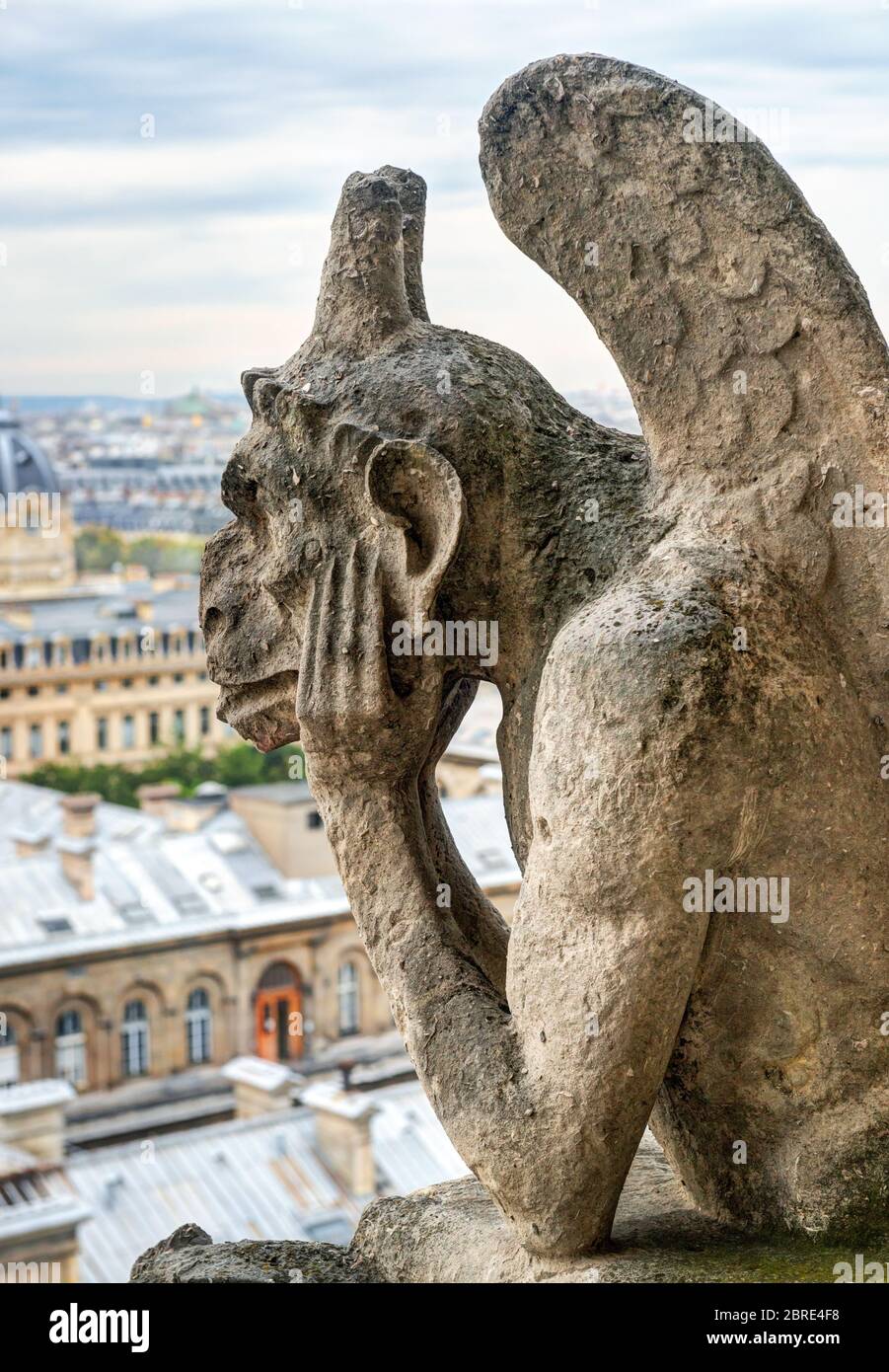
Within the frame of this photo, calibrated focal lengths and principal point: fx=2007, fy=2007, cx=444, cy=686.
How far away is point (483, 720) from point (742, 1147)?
31.1 meters

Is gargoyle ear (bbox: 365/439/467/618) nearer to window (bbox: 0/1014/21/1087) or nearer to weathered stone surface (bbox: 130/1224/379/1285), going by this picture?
weathered stone surface (bbox: 130/1224/379/1285)

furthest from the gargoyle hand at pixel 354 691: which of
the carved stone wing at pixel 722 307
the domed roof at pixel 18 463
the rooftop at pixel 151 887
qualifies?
the domed roof at pixel 18 463

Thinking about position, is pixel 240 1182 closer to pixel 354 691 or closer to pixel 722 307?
pixel 354 691

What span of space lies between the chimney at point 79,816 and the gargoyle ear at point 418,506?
25563 mm

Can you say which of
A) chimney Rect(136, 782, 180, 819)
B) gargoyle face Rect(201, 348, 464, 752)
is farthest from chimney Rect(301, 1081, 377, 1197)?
gargoyle face Rect(201, 348, 464, 752)

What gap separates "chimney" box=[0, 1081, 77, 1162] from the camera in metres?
21.7

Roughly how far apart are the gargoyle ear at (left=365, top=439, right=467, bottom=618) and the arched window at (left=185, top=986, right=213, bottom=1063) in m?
26.3

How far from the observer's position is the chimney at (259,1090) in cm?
2402

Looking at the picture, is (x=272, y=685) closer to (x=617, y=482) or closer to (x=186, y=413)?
(x=617, y=482)

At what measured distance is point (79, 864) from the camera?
2666 cm

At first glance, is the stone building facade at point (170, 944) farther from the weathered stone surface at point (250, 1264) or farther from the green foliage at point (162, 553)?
the green foliage at point (162, 553)

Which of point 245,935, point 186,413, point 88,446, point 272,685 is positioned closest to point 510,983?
point 272,685

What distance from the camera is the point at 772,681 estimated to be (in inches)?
93.7

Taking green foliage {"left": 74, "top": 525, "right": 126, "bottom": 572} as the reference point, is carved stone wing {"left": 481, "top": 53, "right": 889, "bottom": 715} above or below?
above
